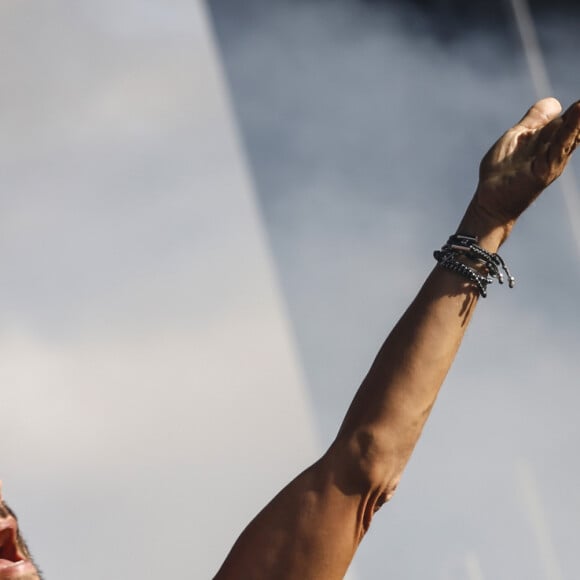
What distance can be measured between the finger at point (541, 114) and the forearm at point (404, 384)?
149 mm

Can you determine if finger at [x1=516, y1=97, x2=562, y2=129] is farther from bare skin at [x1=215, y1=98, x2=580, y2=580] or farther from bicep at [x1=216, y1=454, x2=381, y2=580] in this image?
bicep at [x1=216, y1=454, x2=381, y2=580]

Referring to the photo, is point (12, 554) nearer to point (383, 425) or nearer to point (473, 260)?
point (383, 425)

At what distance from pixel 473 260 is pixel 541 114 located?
5.3 inches

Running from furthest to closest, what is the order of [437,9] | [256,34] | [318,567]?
1. [256,34]
2. [437,9]
3. [318,567]

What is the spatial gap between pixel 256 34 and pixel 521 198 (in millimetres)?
3071

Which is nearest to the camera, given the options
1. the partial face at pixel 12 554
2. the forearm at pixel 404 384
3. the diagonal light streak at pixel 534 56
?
the forearm at pixel 404 384

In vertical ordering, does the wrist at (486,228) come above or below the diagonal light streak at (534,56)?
below

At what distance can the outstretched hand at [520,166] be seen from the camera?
800 mm

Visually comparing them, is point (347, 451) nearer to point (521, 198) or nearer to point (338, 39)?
point (521, 198)

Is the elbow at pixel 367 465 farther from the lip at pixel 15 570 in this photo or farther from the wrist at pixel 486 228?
the lip at pixel 15 570

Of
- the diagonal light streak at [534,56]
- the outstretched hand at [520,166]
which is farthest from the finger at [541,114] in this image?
the diagonal light streak at [534,56]

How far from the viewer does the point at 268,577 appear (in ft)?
2.61

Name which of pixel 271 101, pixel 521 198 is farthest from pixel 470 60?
pixel 521 198

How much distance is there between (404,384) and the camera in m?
0.78
